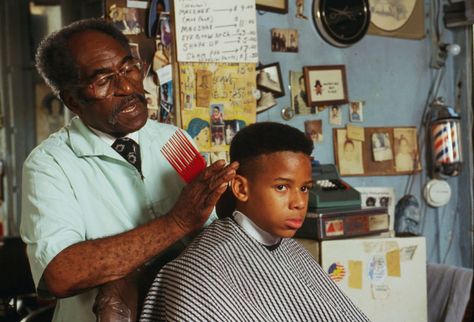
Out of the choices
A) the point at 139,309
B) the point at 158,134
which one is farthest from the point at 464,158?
the point at 139,309

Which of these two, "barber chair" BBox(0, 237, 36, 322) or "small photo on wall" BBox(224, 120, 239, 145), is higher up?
"small photo on wall" BBox(224, 120, 239, 145)

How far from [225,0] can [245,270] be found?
1676 millimetres

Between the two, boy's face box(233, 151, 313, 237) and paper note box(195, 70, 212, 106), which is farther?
paper note box(195, 70, 212, 106)

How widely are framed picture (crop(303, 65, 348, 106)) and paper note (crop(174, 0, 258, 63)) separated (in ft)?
1.39

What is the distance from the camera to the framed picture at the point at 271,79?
322 cm

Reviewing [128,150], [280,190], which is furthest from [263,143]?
[128,150]

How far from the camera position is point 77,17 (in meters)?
5.31

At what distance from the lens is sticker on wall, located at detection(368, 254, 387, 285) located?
2.76 metres

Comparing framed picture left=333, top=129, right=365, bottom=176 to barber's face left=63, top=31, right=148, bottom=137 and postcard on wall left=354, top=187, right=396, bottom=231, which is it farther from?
barber's face left=63, top=31, right=148, bottom=137

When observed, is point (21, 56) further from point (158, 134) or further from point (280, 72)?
point (158, 134)

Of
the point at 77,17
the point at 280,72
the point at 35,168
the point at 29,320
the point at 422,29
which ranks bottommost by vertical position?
the point at 29,320

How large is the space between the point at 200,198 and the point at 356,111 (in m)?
2.16

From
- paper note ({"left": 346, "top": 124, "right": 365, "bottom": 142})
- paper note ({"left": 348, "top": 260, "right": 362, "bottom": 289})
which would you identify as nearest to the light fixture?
paper note ({"left": 346, "top": 124, "right": 365, "bottom": 142})

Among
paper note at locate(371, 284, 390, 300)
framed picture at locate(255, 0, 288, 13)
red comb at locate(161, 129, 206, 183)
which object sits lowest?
paper note at locate(371, 284, 390, 300)
